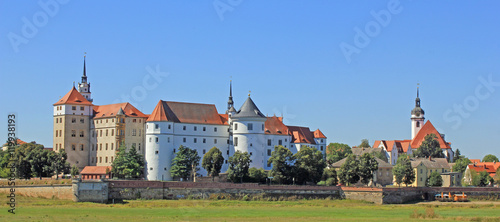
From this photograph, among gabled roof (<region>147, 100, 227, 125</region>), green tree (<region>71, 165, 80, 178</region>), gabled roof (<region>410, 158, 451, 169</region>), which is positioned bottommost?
green tree (<region>71, 165, 80, 178</region>)

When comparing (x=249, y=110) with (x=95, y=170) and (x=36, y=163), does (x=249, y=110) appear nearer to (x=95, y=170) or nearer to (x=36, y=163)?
(x=95, y=170)

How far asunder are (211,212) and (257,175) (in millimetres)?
36340

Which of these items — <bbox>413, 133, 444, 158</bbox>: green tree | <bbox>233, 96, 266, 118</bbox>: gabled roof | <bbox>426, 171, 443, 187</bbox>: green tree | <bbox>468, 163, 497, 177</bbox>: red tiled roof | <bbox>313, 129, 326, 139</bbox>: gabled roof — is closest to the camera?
<bbox>233, 96, 266, 118</bbox>: gabled roof

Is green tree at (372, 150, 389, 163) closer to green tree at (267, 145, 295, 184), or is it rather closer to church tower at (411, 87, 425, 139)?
church tower at (411, 87, 425, 139)

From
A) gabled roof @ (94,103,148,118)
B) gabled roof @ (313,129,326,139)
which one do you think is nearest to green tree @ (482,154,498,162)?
gabled roof @ (313,129,326,139)

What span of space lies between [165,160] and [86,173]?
483 inches

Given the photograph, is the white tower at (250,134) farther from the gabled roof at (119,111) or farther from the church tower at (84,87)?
the church tower at (84,87)

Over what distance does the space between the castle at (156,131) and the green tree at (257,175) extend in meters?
8.79

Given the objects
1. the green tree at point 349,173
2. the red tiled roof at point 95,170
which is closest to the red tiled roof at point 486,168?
the green tree at point 349,173

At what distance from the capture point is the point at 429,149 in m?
159

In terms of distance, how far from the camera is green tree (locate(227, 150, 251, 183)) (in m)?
109

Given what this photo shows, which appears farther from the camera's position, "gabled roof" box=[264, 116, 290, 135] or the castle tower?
"gabled roof" box=[264, 116, 290, 135]

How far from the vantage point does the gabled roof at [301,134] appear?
136212 mm

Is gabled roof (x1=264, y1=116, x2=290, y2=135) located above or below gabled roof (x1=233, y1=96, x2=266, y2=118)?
Answer: below
